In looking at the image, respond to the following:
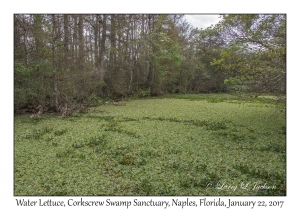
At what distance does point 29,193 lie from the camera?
2.53 metres

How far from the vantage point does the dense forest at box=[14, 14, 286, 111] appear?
15.4 ft

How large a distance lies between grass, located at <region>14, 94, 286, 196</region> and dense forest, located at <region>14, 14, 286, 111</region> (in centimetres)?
124

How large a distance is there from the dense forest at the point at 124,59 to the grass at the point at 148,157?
1242mm

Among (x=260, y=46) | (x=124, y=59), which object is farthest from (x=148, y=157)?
(x=124, y=59)

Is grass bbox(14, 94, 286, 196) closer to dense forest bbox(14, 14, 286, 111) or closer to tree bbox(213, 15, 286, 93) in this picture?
tree bbox(213, 15, 286, 93)

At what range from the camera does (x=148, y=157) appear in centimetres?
353

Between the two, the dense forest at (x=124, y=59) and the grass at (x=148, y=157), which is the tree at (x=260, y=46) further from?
the grass at (x=148, y=157)

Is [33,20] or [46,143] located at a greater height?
[33,20]

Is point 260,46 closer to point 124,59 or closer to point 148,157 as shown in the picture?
point 148,157

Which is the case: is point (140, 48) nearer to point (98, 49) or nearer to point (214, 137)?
point (98, 49)

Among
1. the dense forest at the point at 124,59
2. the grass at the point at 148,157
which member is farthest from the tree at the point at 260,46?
the grass at the point at 148,157

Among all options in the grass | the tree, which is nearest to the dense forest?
the tree
